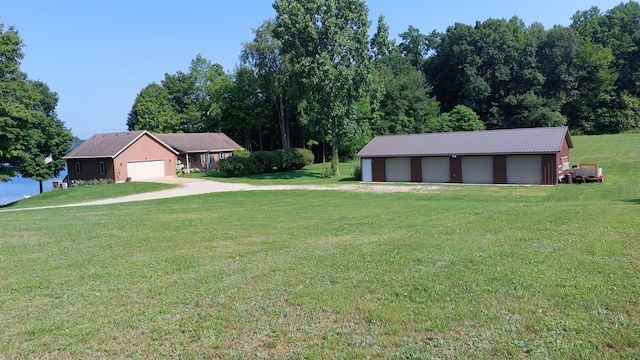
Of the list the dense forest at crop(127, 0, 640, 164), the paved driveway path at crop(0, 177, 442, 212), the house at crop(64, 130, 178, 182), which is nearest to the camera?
the paved driveway path at crop(0, 177, 442, 212)

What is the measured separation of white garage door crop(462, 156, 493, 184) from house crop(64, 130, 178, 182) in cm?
2938

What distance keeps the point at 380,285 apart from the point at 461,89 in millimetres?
77739

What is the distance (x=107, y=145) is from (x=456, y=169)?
3245 cm

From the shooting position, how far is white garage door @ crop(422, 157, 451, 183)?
33188 millimetres

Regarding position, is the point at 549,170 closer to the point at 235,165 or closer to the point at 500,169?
the point at 500,169

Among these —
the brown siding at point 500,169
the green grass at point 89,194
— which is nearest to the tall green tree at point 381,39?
the brown siding at point 500,169

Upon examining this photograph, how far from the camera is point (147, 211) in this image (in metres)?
19.1

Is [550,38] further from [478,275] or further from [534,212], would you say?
[478,275]

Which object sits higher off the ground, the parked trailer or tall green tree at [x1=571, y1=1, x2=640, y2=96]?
tall green tree at [x1=571, y1=1, x2=640, y2=96]

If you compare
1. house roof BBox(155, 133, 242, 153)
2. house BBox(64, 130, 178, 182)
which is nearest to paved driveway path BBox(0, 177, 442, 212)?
house BBox(64, 130, 178, 182)

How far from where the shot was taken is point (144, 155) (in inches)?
1769

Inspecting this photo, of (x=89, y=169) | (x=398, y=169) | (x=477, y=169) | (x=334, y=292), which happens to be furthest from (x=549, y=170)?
(x=89, y=169)

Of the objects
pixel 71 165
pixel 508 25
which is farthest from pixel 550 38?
pixel 71 165

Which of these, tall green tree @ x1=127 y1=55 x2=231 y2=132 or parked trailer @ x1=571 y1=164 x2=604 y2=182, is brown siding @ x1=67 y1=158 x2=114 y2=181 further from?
parked trailer @ x1=571 y1=164 x2=604 y2=182
